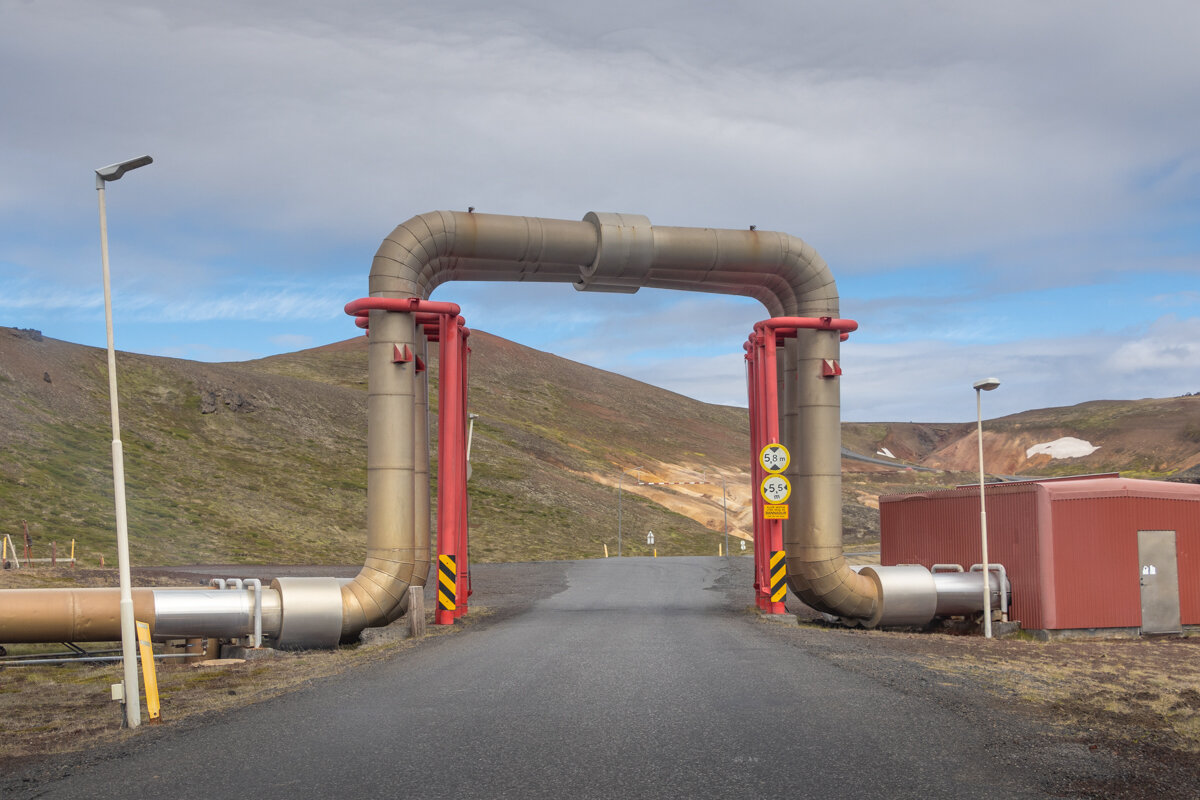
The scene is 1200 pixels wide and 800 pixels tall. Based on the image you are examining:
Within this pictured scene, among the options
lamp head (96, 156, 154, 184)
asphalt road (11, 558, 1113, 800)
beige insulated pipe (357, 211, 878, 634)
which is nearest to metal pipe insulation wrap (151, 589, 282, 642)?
beige insulated pipe (357, 211, 878, 634)

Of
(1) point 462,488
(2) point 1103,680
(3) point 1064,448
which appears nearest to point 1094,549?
(2) point 1103,680

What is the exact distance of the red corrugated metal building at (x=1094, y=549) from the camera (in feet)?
75.8

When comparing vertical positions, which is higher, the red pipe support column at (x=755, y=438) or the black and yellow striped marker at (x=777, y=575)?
the red pipe support column at (x=755, y=438)

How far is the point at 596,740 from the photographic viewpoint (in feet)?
33.2

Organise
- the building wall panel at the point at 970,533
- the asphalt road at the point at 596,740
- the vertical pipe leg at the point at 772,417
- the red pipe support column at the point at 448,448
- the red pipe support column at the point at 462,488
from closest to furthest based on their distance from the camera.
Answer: the asphalt road at the point at 596,740
the red pipe support column at the point at 448,448
the red pipe support column at the point at 462,488
the building wall panel at the point at 970,533
the vertical pipe leg at the point at 772,417

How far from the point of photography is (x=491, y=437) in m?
117

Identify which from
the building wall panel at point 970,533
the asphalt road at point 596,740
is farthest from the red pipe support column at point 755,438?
the asphalt road at point 596,740

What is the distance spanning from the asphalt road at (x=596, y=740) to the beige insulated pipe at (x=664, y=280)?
6.86 meters

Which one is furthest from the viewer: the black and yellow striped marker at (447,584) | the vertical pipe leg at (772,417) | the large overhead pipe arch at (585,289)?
the vertical pipe leg at (772,417)

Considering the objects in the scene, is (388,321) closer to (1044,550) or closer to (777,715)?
(777,715)

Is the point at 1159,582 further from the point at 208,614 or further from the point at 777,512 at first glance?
the point at 208,614

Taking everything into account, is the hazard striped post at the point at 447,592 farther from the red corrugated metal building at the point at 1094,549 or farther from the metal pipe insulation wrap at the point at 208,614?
the red corrugated metal building at the point at 1094,549

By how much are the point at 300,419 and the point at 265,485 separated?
1964 cm

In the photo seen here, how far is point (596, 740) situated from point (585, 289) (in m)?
15.5
